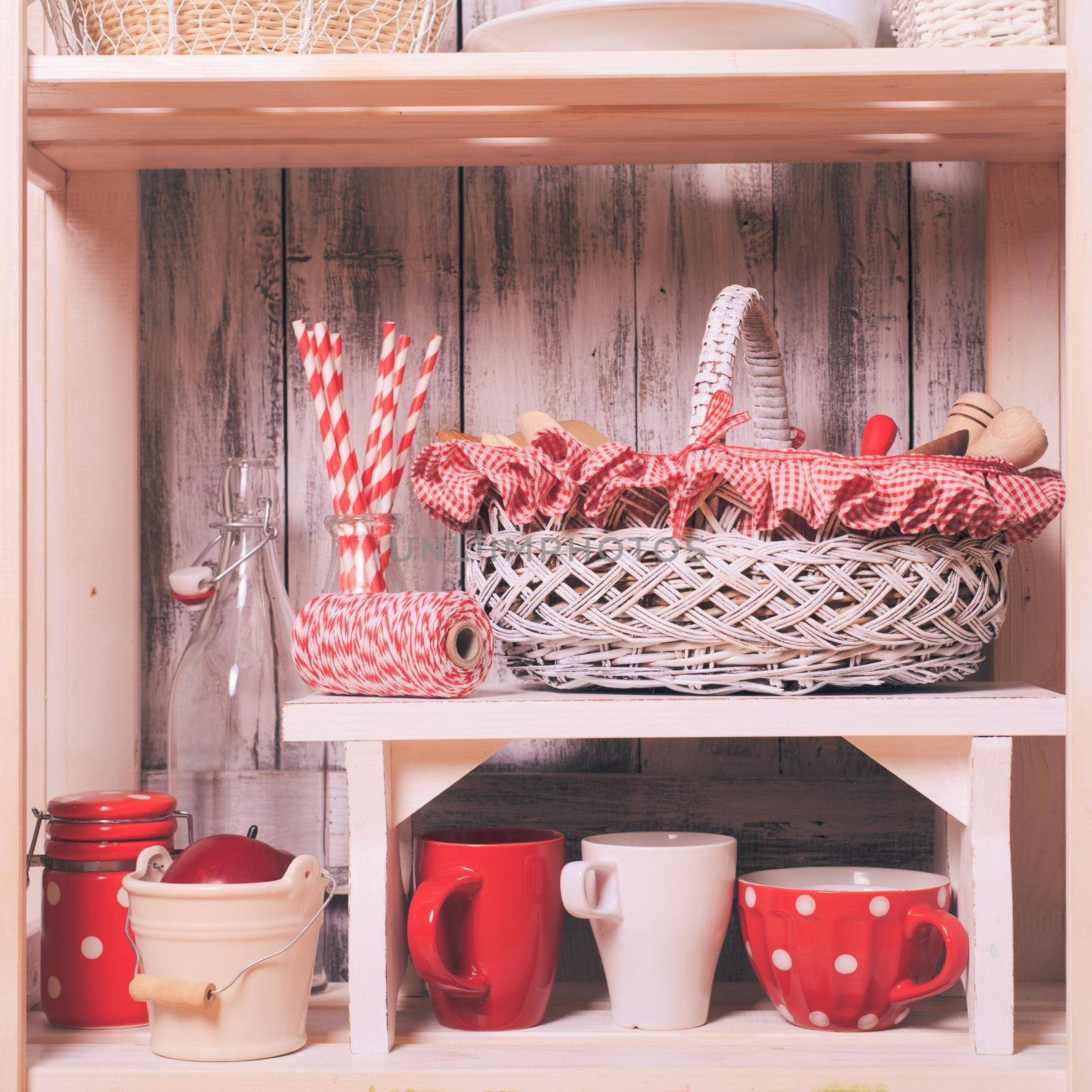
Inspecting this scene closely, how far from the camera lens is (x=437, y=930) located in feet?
2.40

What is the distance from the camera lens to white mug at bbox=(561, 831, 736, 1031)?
0.75 metres

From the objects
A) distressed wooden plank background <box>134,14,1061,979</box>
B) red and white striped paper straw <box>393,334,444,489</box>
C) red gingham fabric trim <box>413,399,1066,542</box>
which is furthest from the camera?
distressed wooden plank background <box>134,14,1061,979</box>

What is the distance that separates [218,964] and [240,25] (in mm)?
592

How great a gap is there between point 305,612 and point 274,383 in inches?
12.9

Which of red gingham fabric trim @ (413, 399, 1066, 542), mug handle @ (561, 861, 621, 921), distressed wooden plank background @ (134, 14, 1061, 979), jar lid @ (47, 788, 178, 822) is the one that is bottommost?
mug handle @ (561, 861, 621, 921)

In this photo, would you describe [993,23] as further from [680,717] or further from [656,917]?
[656,917]

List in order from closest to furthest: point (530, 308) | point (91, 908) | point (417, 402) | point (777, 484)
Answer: point (777, 484), point (91, 908), point (417, 402), point (530, 308)

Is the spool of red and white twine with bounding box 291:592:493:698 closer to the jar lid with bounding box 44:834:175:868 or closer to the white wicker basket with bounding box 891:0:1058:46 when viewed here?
the jar lid with bounding box 44:834:175:868

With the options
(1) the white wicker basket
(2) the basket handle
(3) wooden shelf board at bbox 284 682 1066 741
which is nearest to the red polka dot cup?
(3) wooden shelf board at bbox 284 682 1066 741

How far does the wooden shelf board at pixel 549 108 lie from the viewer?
0.73 metres

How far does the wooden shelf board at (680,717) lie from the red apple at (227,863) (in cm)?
8

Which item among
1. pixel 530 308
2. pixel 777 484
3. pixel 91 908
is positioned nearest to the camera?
pixel 777 484

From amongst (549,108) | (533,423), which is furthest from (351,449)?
(549,108)

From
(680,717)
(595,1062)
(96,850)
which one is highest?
(680,717)
